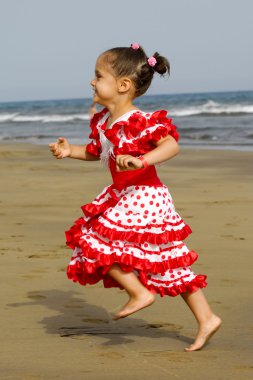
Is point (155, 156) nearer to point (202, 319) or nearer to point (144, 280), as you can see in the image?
point (144, 280)

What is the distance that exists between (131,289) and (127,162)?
60cm

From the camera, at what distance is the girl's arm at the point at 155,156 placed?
337 centimetres

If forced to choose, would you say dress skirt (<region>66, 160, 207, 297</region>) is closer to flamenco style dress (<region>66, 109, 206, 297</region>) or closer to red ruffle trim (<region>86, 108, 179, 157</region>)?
flamenco style dress (<region>66, 109, 206, 297</region>)

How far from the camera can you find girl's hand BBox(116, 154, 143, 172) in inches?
132

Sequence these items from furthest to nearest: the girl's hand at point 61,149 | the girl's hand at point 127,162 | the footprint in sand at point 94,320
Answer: the footprint in sand at point 94,320
the girl's hand at point 61,149
the girl's hand at point 127,162

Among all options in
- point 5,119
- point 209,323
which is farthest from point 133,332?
point 5,119

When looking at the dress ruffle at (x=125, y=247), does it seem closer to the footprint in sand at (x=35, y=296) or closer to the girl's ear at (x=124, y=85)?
the girl's ear at (x=124, y=85)

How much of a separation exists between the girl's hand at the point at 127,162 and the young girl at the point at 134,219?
16 centimetres

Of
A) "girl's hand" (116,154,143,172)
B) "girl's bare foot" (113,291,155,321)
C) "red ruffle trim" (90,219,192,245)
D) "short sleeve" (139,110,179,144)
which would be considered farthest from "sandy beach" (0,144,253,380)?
"short sleeve" (139,110,179,144)

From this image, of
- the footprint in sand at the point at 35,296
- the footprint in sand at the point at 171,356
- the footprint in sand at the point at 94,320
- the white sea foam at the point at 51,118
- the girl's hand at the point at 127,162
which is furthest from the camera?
the white sea foam at the point at 51,118

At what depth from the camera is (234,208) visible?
7.66 metres

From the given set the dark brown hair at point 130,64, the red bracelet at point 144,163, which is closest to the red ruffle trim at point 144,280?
the red bracelet at point 144,163

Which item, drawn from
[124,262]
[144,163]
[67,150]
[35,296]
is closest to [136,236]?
[124,262]

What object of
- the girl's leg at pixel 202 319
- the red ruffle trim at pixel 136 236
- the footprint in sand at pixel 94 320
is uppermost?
the red ruffle trim at pixel 136 236
